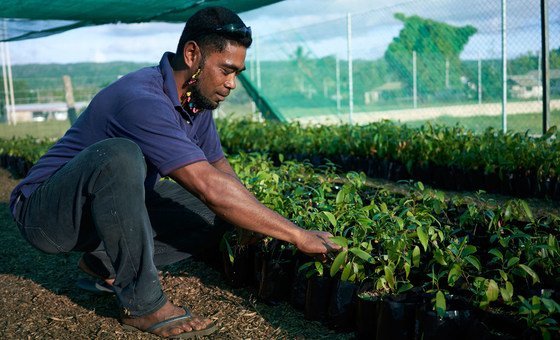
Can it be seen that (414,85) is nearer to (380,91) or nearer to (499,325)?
(380,91)

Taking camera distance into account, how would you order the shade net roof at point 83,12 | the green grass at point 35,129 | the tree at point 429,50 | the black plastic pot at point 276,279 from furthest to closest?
the green grass at point 35,129 < the tree at point 429,50 < the shade net roof at point 83,12 < the black plastic pot at point 276,279

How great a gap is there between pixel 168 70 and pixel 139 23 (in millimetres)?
5963

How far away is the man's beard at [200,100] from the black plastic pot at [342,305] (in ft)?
2.84

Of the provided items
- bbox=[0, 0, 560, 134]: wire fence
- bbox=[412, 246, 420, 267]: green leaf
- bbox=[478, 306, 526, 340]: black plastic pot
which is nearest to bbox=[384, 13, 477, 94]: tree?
bbox=[0, 0, 560, 134]: wire fence

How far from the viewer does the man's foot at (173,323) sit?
2314 millimetres

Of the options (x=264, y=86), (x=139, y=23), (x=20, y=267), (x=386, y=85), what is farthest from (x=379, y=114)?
(x=20, y=267)

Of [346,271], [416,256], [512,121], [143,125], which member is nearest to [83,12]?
[143,125]

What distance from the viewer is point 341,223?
2578 millimetres

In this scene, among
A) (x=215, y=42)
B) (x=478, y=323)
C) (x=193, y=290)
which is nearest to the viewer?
(x=478, y=323)

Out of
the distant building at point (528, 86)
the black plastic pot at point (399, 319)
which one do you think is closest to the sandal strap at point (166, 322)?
the black plastic pot at point (399, 319)

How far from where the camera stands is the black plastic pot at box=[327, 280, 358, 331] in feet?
7.52

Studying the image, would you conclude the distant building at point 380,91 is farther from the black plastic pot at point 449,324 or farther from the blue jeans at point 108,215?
the black plastic pot at point 449,324

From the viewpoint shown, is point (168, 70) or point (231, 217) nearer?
point (231, 217)

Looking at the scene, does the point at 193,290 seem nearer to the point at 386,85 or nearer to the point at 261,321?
the point at 261,321
